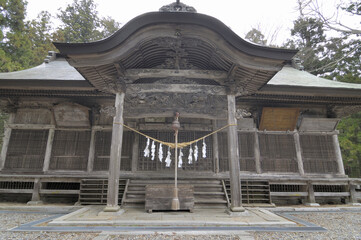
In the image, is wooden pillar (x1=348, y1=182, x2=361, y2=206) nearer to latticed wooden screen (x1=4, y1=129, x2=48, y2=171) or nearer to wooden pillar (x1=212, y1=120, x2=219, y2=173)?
wooden pillar (x1=212, y1=120, x2=219, y2=173)

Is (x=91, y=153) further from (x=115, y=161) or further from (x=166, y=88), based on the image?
(x=166, y=88)

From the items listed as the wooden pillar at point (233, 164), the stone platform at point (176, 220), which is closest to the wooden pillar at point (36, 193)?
the stone platform at point (176, 220)

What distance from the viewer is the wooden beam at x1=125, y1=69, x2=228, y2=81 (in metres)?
6.20

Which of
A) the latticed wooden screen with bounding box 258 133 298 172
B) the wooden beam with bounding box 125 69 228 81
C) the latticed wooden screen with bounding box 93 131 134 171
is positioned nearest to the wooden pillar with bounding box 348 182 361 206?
the latticed wooden screen with bounding box 258 133 298 172

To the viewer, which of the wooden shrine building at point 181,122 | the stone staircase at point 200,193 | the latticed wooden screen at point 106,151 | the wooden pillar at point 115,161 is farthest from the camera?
the latticed wooden screen at point 106,151

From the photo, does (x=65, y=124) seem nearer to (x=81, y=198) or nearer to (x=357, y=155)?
(x=81, y=198)

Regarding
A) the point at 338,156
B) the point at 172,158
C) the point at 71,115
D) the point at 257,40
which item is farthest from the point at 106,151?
the point at 257,40

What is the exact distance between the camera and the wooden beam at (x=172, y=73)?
6.20 meters

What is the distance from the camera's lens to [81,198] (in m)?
7.46

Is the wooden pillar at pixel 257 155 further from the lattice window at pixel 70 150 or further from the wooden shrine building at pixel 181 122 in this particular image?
the lattice window at pixel 70 150

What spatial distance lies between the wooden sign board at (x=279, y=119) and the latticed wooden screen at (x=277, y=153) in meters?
0.38

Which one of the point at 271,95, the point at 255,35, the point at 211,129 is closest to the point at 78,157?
the point at 211,129

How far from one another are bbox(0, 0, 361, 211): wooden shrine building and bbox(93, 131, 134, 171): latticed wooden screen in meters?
0.04

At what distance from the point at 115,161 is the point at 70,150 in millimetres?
4109
